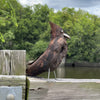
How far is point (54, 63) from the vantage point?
4.12 meters

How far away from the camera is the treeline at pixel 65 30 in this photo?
32188 mm

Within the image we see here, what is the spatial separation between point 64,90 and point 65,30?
32904mm

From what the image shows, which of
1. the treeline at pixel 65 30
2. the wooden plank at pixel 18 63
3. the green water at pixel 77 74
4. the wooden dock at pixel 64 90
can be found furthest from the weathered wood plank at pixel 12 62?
the treeline at pixel 65 30

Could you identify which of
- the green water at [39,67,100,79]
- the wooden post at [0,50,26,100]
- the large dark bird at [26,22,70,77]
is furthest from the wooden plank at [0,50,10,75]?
the green water at [39,67,100,79]

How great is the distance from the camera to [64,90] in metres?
1.94

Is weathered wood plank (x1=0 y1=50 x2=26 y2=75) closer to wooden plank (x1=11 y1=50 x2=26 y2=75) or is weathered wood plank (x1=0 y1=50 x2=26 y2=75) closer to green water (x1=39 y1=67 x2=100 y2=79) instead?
wooden plank (x1=11 y1=50 x2=26 y2=75)

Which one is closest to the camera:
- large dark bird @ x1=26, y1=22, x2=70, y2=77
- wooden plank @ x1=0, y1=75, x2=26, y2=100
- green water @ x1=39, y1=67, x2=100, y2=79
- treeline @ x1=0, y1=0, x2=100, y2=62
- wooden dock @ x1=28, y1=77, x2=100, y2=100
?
wooden plank @ x1=0, y1=75, x2=26, y2=100

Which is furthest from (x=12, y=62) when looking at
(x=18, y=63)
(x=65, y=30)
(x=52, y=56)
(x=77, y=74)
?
(x=65, y=30)

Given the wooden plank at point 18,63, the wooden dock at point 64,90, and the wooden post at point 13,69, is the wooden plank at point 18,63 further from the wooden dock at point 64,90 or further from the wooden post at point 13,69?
the wooden dock at point 64,90

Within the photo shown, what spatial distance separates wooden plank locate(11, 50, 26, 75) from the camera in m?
1.74

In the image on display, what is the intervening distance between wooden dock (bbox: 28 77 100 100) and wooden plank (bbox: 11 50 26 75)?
266mm

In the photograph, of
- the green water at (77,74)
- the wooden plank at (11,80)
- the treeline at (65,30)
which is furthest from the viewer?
the treeline at (65,30)

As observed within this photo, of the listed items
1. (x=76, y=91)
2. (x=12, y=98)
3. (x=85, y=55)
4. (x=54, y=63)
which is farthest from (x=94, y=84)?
(x=85, y=55)

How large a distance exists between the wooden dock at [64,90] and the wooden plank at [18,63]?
266 millimetres
